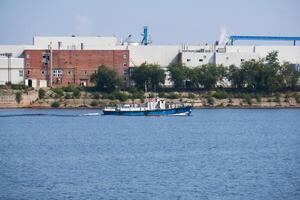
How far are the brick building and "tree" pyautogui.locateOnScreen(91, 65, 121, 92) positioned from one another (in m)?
2.72

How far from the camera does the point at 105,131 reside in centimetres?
6644

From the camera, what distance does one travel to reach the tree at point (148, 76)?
104 meters

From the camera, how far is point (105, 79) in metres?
102

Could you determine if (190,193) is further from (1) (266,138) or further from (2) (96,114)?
(2) (96,114)

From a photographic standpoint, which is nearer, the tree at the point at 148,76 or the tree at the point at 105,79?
the tree at the point at 105,79

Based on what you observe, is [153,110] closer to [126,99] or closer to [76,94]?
[126,99]

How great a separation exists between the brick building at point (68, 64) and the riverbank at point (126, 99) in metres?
5.33

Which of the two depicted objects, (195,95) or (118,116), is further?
(195,95)

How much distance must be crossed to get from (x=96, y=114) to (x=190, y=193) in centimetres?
5132

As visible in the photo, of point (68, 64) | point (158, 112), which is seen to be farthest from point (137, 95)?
point (158, 112)

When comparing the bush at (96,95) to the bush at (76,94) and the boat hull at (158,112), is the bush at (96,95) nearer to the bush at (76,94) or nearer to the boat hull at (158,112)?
the bush at (76,94)

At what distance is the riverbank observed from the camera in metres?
98.0

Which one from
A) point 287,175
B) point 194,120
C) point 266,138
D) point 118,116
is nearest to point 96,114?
point 118,116

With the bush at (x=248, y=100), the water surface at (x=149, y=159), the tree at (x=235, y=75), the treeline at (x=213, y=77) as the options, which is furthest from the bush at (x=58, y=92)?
the water surface at (x=149, y=159)
